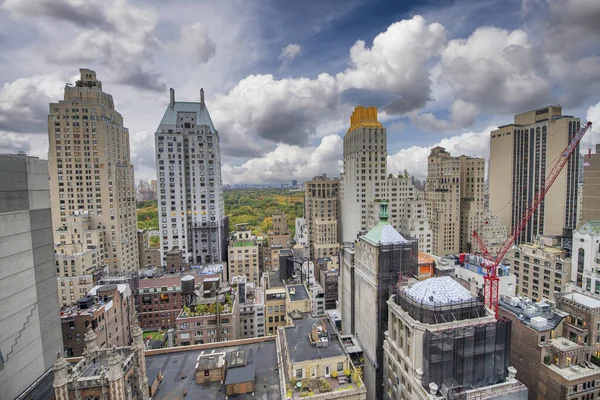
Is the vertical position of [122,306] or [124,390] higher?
[124,390]

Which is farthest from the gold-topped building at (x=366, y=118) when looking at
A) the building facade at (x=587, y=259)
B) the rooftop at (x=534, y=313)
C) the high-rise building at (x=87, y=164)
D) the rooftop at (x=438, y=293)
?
the high-rise building at (x=87, y=164)

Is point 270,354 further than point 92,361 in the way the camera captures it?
Yes

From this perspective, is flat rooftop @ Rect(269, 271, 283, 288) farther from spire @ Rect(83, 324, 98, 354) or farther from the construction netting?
the construction netting

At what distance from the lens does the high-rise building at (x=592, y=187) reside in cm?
10319

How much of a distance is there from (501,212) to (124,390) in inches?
7411

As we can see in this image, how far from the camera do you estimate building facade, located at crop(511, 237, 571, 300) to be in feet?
241

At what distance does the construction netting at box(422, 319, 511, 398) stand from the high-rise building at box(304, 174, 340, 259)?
280ft

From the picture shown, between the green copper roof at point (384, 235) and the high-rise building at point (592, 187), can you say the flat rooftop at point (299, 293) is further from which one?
the high-rise building at point (592, 187)

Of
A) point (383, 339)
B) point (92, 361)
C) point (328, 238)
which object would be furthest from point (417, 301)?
point (328, 238)

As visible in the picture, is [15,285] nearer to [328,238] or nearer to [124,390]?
[124,390]

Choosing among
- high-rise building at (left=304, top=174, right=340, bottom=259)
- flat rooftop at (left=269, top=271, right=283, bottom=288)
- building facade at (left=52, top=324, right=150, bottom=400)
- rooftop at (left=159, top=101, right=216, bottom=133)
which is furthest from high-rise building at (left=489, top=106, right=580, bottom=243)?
building facade at (left=52, top=324, right=150, bottom=400)

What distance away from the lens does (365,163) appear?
11044cm

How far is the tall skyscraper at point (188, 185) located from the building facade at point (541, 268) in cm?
10860

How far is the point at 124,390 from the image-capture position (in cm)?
2917
